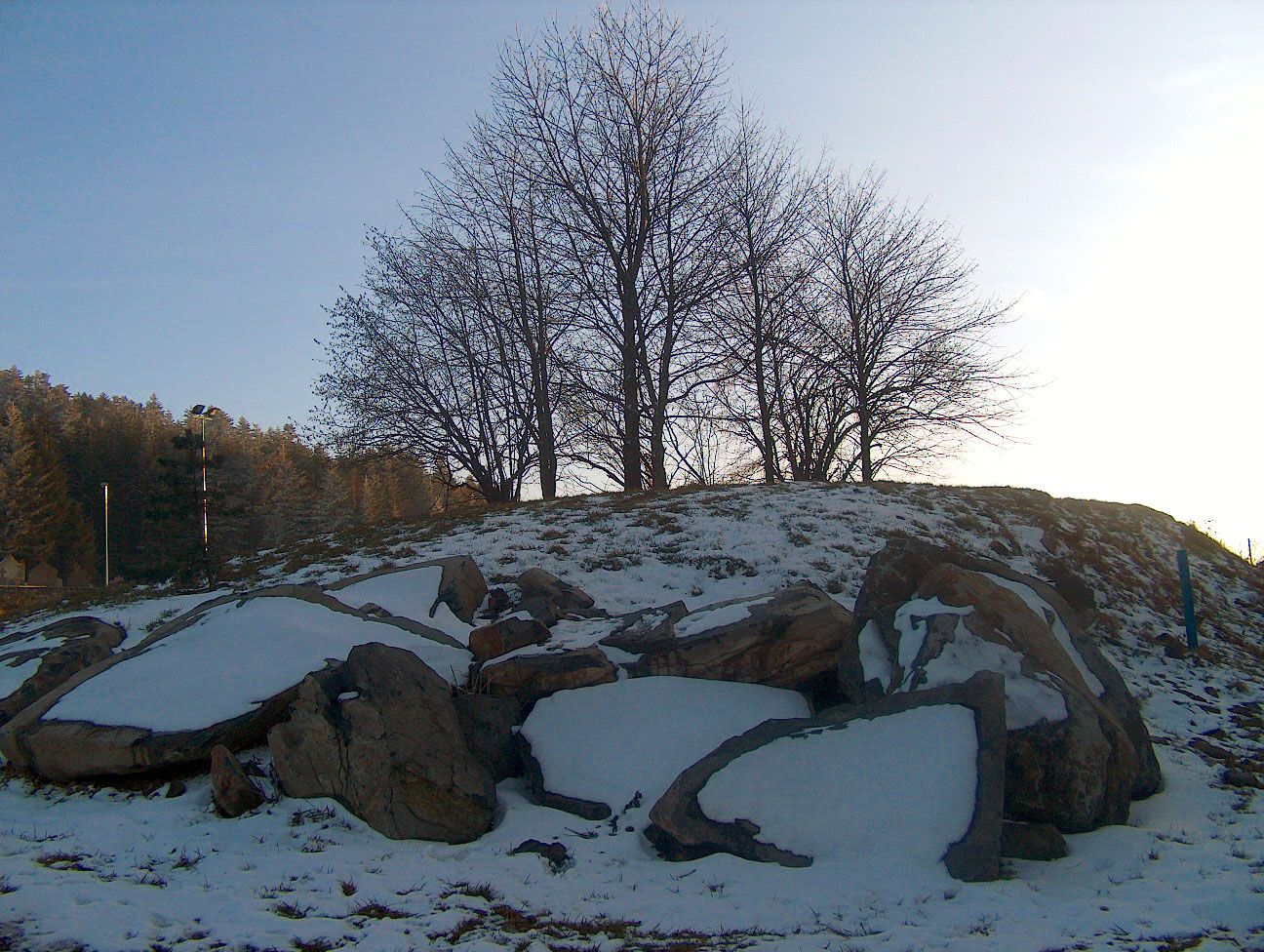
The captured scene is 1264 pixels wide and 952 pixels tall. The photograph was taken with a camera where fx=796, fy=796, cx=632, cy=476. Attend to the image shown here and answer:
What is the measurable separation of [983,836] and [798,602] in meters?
2.81

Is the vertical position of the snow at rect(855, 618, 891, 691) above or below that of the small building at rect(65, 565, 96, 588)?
above

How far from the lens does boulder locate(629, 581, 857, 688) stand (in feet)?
23.0

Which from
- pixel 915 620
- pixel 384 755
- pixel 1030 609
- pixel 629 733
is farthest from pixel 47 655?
pixel 1030 609

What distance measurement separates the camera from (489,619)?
9.37m

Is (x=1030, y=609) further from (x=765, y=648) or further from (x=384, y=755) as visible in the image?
(x=384, y=755)

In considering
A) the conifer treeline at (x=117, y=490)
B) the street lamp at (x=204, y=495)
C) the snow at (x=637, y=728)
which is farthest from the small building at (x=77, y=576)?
the snow at (x=637, y=728)

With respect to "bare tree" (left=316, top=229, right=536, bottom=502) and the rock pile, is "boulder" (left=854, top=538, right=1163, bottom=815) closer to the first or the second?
the rock pile

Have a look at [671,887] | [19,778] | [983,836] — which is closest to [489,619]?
[19,778]

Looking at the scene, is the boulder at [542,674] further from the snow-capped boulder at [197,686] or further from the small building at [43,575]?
the small building at [43,575]

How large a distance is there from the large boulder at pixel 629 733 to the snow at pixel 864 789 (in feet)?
2.24

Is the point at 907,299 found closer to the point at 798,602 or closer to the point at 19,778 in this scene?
the point at 798,602

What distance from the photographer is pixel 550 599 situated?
30.5 ft

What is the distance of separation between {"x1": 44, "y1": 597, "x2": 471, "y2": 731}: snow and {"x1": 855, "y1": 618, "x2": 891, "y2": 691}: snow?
355cm

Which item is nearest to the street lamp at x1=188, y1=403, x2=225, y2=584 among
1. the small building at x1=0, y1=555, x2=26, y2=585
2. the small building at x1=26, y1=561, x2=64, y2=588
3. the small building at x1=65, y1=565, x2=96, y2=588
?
the small building at x1=0, y1=555, x2=26, y2=585
